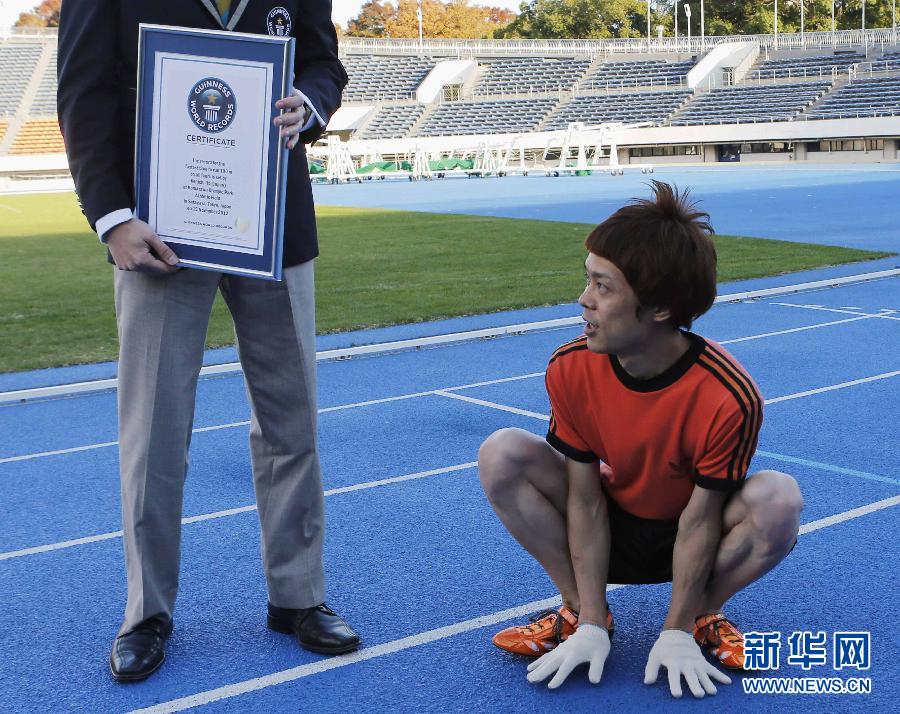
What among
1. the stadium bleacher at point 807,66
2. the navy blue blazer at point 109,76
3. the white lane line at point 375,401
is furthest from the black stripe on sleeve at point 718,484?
the stadium bleacher at point 807,66

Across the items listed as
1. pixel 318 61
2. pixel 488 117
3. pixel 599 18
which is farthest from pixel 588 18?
pixel 318 61

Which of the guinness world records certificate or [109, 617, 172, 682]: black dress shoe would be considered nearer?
the guinness world records certificate

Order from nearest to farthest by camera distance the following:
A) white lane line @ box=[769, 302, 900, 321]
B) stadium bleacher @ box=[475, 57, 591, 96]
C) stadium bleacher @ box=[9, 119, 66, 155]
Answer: white lane line @ box=[769, 302, 900, 321] < stadium bleacher @ box=[9, 119, 66, 155] < stadium bleacher @ box=[475, 57, 591, 96]

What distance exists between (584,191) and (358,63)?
44.4 metres

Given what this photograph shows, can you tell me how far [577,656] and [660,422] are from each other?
67 centimetres

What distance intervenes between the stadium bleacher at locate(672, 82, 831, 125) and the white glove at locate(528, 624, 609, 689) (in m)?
48.5

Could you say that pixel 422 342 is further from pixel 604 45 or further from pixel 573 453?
pixel 604 45

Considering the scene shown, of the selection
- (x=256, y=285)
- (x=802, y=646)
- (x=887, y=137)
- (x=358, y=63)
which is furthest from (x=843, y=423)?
(x=358, y=63)

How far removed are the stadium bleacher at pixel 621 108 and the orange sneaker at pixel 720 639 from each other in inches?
2009

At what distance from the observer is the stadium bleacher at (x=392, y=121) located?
209ft

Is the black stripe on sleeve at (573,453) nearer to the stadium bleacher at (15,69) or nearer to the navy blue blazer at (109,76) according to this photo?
the navy blue blazer at (109,76)

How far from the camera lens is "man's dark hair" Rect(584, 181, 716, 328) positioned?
295cm

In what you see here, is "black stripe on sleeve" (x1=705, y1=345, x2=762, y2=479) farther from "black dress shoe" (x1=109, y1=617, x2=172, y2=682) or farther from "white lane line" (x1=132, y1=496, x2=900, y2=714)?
"black dress shoe" (x1=109, y1=617, x2=172, y2=682)

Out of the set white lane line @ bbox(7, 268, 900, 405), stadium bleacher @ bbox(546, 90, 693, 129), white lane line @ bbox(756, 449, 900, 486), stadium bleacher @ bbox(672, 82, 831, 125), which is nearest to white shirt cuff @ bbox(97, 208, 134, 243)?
white lane line @ bbox(756, 449, 900, 486)
